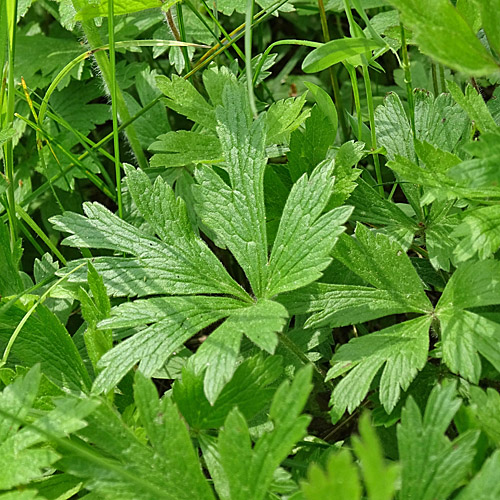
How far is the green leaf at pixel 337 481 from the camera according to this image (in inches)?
37.2

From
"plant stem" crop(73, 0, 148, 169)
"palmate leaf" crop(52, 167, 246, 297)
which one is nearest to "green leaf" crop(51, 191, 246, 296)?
"palmate leaf" crop(52, 167, 246, 297)

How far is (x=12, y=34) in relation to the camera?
1771mm

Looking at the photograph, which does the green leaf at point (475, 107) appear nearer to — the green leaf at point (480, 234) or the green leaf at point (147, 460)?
the green leaf at point (480, 234)

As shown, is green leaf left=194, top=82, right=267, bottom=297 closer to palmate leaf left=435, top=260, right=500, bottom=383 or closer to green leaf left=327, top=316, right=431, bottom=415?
green leaf left=327, top=316, right=431, bottom=415

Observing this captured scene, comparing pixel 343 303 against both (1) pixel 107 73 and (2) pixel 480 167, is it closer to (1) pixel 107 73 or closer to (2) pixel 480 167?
(2) pixel 480 167

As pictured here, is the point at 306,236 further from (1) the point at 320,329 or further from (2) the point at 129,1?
(2) the point at 129,1

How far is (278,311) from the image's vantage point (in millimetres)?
1327

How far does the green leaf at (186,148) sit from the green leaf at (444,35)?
0.78 metres

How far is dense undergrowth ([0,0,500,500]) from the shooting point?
1131 millimetres

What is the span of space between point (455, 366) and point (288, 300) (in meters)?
0.41

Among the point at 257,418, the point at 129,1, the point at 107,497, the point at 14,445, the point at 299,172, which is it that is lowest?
the point at 257,418

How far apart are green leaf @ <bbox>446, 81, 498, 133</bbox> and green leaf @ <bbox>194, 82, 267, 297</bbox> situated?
1.49 ft

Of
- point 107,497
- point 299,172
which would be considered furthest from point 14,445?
point 299,172

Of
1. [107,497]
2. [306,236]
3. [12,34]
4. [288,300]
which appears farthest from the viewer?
[12,34]
